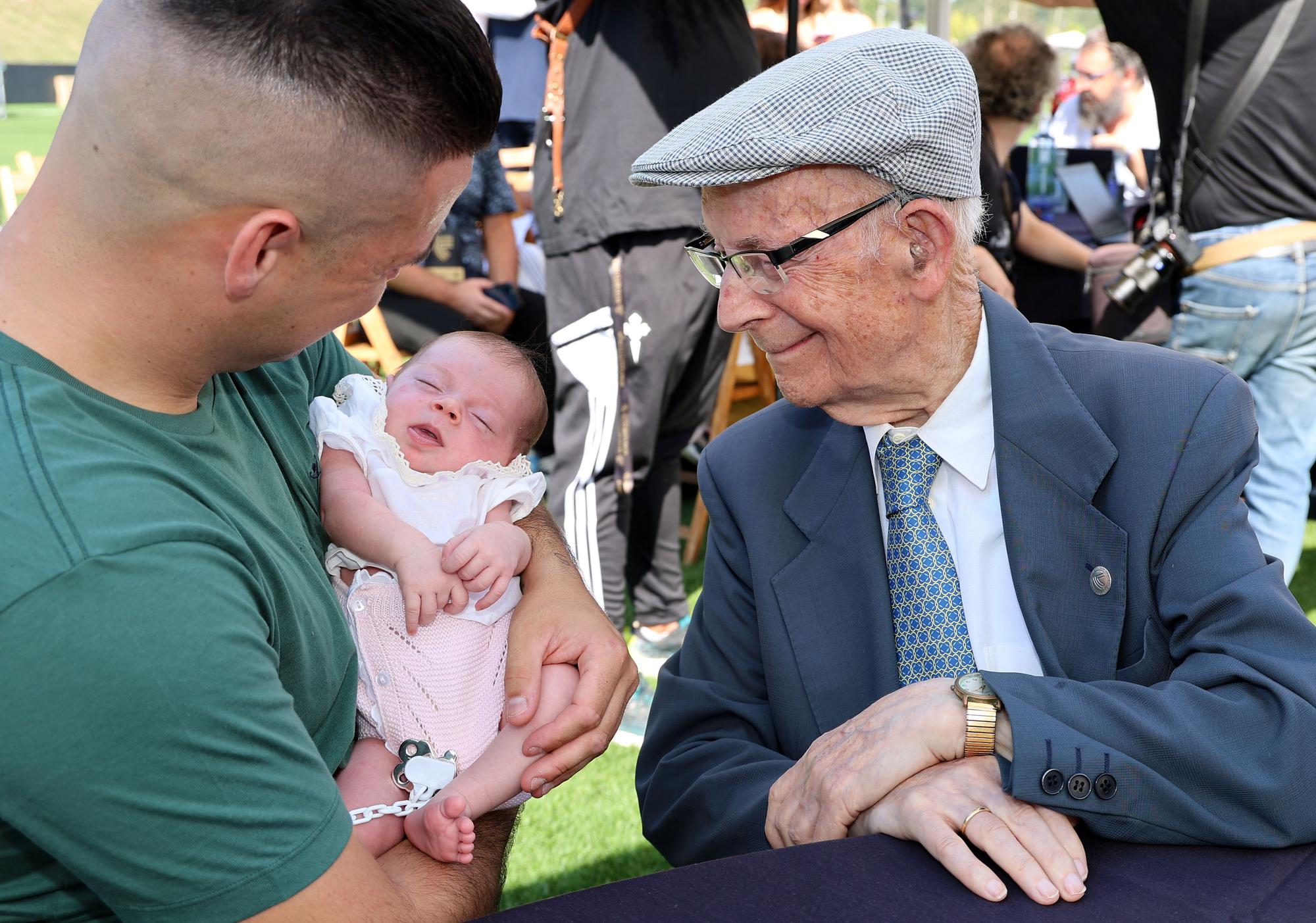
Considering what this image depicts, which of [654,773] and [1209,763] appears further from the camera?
[654,773]

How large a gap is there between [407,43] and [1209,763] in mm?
1260

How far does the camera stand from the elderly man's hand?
1499mm

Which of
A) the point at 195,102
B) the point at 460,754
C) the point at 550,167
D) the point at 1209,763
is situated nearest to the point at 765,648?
the point at 460,754

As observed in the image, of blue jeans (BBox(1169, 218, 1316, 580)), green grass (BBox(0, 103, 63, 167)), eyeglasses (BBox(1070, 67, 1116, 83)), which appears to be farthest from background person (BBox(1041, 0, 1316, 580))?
green grass (BBox(0, 103, 63, 167))

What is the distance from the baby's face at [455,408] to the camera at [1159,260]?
260 cm

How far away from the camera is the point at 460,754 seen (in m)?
1.71

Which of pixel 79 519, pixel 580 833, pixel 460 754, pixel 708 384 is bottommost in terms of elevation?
pixel 580 833

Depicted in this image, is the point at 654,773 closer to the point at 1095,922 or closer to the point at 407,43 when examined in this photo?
the point at 1095,922

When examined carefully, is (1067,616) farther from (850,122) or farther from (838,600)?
(850,122)

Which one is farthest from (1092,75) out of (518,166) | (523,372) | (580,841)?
(523,372)

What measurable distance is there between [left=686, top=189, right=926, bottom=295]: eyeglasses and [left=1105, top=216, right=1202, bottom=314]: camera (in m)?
2.47

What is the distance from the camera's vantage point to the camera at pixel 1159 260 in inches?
151

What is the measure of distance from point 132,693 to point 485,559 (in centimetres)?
81

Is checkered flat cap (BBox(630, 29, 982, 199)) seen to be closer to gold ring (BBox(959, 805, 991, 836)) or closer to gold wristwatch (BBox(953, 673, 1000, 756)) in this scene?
gold wristwatch (BBox(953, 673, 1000, 756))
